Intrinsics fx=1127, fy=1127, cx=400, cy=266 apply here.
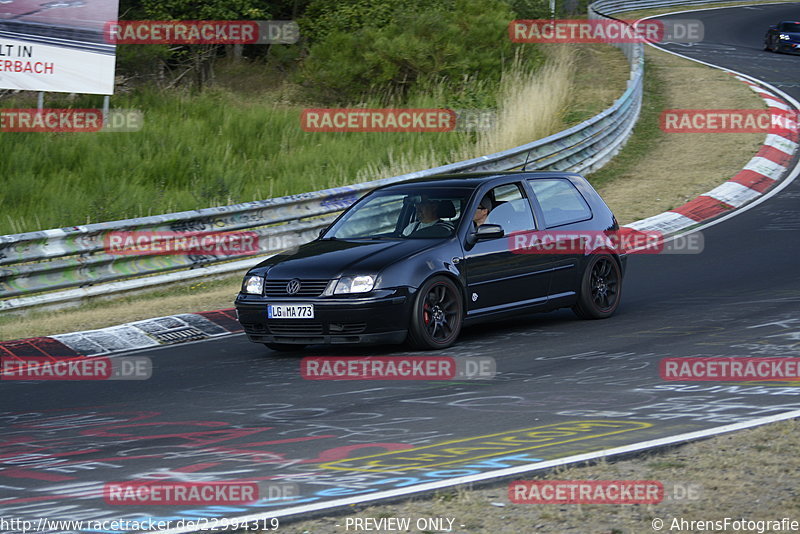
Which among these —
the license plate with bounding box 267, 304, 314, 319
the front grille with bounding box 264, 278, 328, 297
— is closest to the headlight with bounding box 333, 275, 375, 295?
the front grille with bounding box 264, 278, 328, 297

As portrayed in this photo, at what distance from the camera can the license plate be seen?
9.22 m

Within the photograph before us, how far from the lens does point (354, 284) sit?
913 centimetres

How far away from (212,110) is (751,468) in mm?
19402

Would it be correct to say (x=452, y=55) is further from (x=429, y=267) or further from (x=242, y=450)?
(x=242, y=450)

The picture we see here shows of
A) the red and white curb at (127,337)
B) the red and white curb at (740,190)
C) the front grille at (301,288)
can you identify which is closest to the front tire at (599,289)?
the front grille at (301,288)

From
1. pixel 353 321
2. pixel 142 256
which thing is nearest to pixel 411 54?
pixel 142 256

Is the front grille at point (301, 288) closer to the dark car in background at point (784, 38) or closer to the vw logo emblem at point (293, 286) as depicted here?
the vw logo emblem at point (293, 286)

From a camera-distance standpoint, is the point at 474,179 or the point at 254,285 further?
the point at 474,179

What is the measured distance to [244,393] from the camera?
8.20 m

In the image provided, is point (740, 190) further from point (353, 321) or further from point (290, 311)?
point (290, 311)

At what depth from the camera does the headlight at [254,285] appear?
9586mm

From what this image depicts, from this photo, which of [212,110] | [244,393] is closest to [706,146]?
[212,110]

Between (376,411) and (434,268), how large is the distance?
2.32 m

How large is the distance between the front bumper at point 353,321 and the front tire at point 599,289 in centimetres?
240
